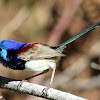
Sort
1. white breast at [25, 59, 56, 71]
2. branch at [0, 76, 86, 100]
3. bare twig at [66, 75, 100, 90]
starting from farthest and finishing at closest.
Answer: bare twig at [66, 75, 100, 90] < white breast at [25, 59, 56, 71] < branch at [0, 76, 86, 100]

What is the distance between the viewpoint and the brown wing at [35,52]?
4004 mm

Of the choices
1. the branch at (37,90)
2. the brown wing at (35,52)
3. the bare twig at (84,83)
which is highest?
the brown wing at (35,52)

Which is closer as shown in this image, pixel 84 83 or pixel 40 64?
pixel 40 64

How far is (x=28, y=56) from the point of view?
4.06 meters

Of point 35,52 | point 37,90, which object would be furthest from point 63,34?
point 37,90

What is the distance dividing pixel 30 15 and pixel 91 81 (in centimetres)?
230

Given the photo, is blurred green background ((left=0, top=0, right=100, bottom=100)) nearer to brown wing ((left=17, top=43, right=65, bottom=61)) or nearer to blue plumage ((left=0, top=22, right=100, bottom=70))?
brown wing ((left=17, top=43, right=65, bottom=61))

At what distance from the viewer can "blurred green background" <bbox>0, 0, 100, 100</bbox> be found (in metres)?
6.42

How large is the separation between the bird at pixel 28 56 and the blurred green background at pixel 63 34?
7.59 ft

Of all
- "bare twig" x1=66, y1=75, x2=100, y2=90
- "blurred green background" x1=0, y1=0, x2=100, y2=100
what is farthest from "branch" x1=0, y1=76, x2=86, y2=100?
"bare twig" x1=66, y1=75, x2=100, y2=90

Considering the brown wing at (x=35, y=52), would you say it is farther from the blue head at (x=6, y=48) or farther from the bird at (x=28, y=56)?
the blue head at (x=6, y=48)

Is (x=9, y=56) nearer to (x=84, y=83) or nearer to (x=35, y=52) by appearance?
(x=35, y=52)

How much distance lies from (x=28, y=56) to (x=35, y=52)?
0.14 meters

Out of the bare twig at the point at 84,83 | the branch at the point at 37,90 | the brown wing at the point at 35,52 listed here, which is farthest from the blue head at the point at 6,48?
the bare twig at the point at 84,83
